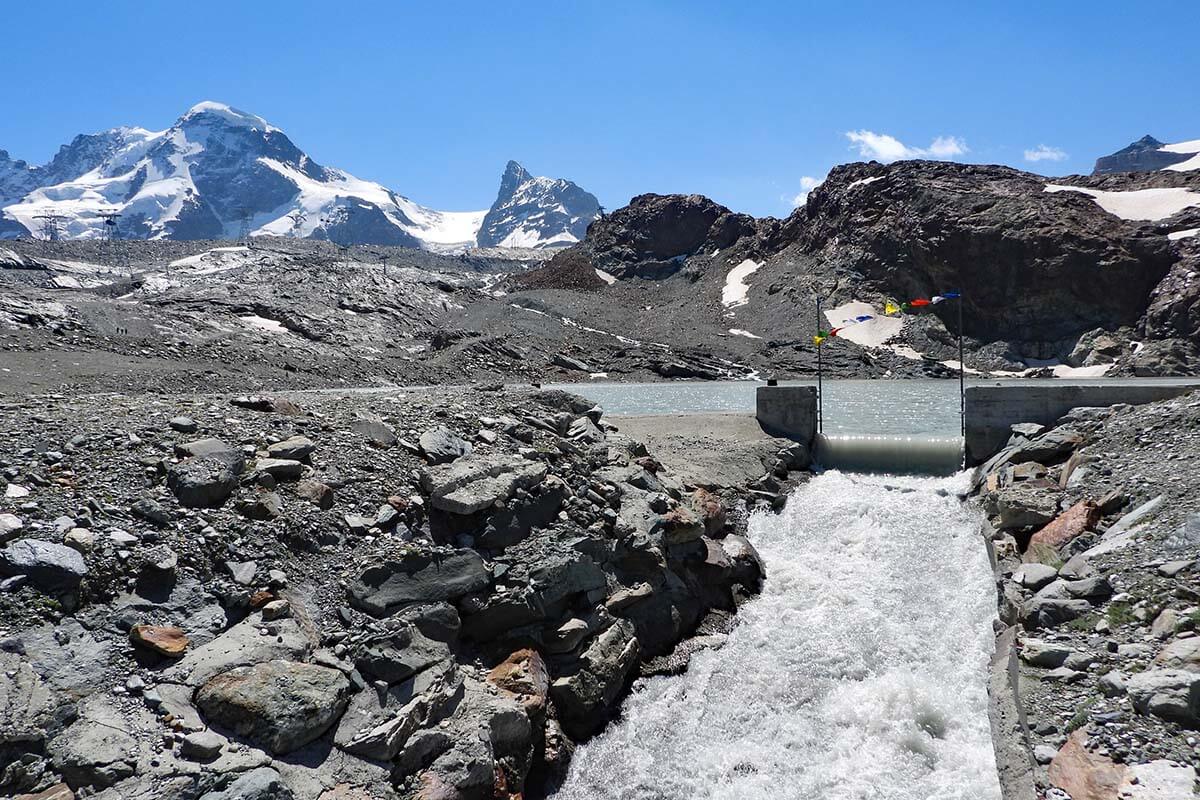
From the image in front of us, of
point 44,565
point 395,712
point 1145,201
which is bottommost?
point 395,712

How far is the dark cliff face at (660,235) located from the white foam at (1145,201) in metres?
45.5

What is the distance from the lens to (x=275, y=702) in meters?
6.80

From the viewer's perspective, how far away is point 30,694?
241 inches

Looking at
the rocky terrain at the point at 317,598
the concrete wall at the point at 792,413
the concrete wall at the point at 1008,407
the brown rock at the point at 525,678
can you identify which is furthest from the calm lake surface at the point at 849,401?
the brown rock at the point at 525,678

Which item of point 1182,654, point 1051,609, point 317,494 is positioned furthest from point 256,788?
point 1051,609

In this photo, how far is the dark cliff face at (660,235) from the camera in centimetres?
11738

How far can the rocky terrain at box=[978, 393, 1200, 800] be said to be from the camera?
679 centimetres

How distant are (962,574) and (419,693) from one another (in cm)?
1063

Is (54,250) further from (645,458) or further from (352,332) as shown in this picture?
(645,458)

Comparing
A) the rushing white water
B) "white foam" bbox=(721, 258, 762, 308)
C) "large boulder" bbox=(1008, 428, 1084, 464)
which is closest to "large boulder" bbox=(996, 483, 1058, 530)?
the rushing white water

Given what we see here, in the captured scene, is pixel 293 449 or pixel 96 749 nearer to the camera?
pixel 96 749

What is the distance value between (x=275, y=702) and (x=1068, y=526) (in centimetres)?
1213

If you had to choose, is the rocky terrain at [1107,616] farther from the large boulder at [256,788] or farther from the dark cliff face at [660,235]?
the dark cliff face at [660,235]

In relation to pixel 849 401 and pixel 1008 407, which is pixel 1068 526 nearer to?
pixel 1008 407
